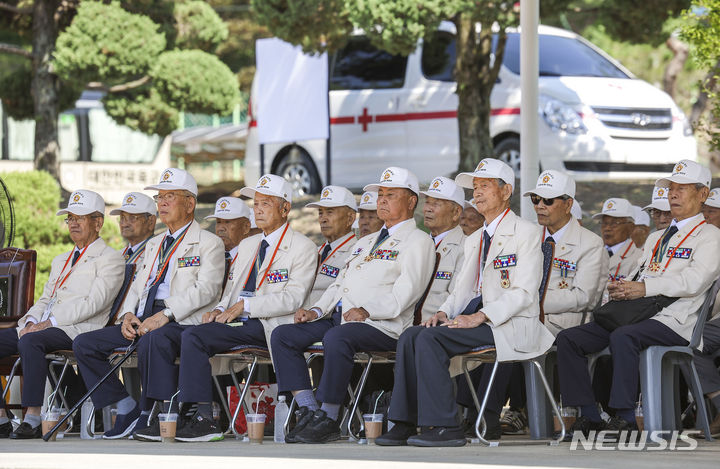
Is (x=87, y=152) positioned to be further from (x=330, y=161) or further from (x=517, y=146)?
(x=517, y=146)

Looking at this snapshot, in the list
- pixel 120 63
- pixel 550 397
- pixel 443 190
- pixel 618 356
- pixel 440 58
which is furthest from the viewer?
pixel 120 63

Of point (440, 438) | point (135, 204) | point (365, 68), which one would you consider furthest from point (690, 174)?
point (365, 68)

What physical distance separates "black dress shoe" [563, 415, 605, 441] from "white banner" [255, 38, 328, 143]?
271 inches

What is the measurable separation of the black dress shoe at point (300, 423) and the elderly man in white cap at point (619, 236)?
262 centimetres

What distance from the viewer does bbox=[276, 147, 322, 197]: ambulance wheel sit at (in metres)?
14.8

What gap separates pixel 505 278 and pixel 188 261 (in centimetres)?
231

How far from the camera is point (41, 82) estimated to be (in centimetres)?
1648

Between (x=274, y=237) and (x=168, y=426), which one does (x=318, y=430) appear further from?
(x=274, y=237)

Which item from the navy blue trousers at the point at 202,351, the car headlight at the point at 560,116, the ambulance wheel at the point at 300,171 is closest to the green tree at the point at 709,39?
the navy blue trousers at the point at 202,351

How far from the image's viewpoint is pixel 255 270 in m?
8.25

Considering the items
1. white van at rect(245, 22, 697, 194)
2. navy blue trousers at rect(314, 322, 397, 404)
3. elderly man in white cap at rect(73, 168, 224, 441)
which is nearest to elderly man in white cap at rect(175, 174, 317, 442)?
elderly man in white cap at rect(73, 168, 224, 441)

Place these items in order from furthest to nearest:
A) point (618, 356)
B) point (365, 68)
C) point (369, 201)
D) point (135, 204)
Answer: point (365, 68) < point (135, 204) < point (369, 201) < point (618, 356)

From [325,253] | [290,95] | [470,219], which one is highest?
[290,95]

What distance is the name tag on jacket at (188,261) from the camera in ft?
27.5
